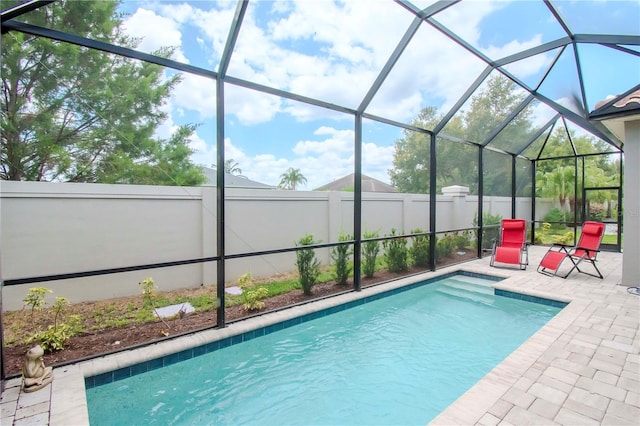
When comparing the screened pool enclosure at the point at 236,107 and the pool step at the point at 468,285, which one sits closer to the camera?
the screened pool enclosure at the point at 236,107

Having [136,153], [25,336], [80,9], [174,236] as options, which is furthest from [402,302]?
[80,9]

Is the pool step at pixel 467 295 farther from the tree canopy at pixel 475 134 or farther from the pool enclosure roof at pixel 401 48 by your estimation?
the pool enclosure roof at pixel 401 48

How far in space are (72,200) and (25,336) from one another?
178 cm

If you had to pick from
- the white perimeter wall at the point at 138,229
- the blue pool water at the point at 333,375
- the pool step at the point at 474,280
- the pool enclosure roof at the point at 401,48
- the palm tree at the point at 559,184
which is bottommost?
the blue pool water at the point at 333,375

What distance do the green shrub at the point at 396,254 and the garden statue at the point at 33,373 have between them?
5.61 meters

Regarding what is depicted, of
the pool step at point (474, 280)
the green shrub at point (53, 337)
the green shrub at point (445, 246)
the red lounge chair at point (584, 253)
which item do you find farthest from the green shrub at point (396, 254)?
the green shrub at point (53, 337)

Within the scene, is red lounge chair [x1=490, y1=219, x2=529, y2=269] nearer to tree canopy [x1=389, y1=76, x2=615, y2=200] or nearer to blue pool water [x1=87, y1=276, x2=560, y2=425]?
tree canopy [x1=389, y1=76, x2=615, y2=200]

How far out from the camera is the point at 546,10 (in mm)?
4555

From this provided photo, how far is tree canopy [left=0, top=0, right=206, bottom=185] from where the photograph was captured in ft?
15.4

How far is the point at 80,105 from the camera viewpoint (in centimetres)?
545

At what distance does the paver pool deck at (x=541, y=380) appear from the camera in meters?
2.35

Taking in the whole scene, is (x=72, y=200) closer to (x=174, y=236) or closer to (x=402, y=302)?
(x=174, y=236)

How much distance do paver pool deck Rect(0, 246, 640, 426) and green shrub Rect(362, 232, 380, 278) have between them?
2131mm

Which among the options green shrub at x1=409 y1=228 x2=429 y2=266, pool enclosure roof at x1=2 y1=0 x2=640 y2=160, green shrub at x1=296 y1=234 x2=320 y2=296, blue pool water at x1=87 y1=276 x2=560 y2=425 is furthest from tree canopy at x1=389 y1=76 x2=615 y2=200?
blue pool water at x1=87 y1=276 x2=560 y2=425
